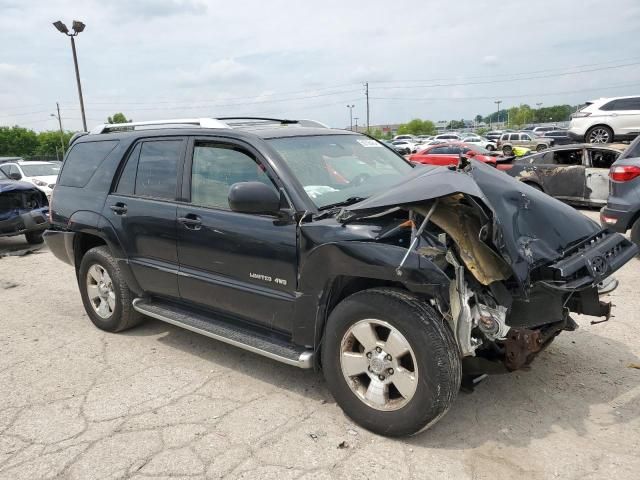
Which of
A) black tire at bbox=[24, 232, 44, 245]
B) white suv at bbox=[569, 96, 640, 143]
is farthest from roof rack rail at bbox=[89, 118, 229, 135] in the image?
white suv at bbox=[569, 96, 640, 143]

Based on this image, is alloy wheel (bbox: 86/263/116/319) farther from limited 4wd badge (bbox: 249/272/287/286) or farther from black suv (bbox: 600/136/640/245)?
black suv (bbox: 600/136/640/245)

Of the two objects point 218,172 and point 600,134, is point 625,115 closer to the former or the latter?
point 600,134

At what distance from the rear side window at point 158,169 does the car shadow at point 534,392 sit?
138cm

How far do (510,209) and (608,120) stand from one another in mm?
14028

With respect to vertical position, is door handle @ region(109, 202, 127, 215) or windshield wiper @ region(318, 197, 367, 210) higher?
windshield wiper @ region(318, 197, 367, 210)

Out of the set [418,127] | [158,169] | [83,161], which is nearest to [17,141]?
[418,127]

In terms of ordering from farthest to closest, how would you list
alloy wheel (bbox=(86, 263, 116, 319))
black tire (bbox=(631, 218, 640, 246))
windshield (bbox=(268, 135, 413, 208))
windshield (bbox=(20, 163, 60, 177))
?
1. windshield (bbox=(20, 163, 60, 177))
2. black tire (bbox=(631, 218, 640, 246))
3. alloy wheel (bbox=(86, 263, 116, 319))
4. windshield (bbox=(268, 135, 413, 208))

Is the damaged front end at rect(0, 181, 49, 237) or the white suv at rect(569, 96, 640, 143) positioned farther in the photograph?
the white suv at rect(569, 96, 640, 143)

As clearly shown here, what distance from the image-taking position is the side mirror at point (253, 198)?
315 centimetres

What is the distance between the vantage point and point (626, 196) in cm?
659

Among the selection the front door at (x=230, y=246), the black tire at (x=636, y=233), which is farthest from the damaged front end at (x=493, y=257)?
the black tire at (x=636, y=233)

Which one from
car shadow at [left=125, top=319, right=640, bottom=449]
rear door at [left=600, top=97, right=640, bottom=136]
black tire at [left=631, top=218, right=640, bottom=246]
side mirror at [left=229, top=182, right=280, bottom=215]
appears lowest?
car shadow at [left=125, top=319, right=640, bottom=449]

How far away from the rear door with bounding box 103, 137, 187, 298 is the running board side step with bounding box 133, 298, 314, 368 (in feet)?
0.48

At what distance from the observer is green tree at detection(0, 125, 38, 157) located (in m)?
66.4
